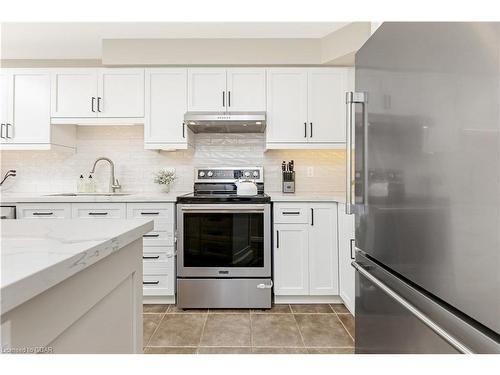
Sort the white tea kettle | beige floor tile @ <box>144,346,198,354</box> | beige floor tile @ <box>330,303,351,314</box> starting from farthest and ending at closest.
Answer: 1. the white tea kettle
2. beige floor tile @ <box>330,303,351,314</box>
3. beige floor tile @ <box>144,346,198,354</box>

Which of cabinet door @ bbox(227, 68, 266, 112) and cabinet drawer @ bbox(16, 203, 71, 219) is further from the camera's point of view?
cabinet door @ bbox(227, 68, 266, 112)

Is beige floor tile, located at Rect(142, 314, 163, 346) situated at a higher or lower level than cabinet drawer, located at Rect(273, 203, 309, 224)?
lower

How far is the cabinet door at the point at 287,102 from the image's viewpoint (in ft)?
9.55

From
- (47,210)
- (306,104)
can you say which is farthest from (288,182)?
(47,210)

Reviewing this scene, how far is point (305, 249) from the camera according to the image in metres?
2.65

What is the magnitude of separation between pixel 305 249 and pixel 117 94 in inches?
90.5

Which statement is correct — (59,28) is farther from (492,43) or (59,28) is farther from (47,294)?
(492,43)

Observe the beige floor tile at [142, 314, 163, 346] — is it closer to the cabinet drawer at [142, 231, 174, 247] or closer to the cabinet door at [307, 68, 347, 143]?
the cabinet drawer at [142, 231, 174, 247]

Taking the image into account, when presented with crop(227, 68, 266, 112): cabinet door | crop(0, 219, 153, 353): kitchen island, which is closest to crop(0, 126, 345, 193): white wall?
crop(227, 68, 266, 112): cabinet door

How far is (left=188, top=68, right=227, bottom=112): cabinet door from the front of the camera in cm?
290

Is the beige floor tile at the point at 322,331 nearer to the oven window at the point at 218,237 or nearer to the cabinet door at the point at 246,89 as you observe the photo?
the oven window at the point at 218,237

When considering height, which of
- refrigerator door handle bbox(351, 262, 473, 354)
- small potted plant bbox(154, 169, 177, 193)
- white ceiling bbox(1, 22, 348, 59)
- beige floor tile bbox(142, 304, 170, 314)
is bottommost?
beige floor tile bbox(142, 304, 170, 314)

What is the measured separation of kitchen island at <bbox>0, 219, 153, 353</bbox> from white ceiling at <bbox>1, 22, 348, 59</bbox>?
239 cm

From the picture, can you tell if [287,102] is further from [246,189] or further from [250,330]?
[250,330]
